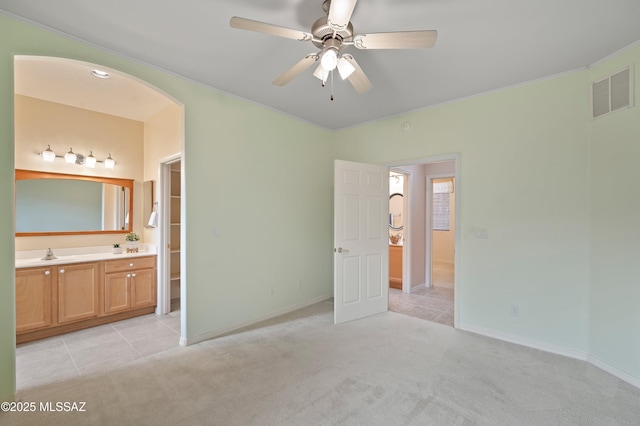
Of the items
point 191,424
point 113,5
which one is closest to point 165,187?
point 113,5

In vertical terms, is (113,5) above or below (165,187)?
above

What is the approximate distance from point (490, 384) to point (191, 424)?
2.32m

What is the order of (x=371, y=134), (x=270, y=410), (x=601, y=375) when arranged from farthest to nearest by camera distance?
1. (x=371, y=134)
2. (x=601, y=375)
3. (x=270, y=410)

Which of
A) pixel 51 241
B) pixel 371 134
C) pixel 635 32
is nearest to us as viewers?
pixel 635 32

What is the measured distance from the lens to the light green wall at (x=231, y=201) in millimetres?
2033

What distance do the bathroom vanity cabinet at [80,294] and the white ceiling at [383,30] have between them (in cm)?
256

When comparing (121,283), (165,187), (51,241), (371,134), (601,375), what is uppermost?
(371,134)

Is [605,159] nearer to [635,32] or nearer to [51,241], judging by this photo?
[635,32]

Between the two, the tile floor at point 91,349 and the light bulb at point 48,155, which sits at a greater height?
the light bulb at point 48,155

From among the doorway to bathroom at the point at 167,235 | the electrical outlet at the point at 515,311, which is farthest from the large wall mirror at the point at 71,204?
the electrical outlet at the point at 515,311

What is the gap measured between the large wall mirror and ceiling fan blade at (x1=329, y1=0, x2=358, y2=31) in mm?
4043

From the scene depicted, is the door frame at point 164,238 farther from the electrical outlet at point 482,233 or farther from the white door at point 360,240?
the electrical outlet at point 482,233

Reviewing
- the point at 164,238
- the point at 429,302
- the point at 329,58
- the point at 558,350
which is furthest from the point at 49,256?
the point at 558,350

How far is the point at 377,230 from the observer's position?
4008 millimetres
